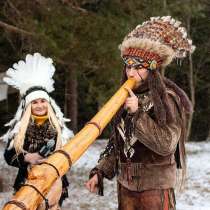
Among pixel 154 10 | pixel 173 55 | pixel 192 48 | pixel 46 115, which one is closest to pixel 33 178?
pixel 173 55

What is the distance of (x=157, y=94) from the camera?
2691mm

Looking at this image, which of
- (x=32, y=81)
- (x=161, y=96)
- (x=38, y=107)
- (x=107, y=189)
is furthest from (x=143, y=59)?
(x=107, y=189)

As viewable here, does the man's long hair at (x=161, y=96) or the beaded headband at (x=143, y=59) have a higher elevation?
the beaded headband at (x=143, y=59)

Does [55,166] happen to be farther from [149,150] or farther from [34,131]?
[34,131]

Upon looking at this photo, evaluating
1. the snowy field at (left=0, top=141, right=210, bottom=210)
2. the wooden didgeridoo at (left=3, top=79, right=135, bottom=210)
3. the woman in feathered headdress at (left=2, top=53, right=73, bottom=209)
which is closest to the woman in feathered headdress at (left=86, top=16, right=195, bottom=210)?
the wooden didgeridoo at (left=3, top=79, right=135, bottom=210)

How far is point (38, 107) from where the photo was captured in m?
3.78

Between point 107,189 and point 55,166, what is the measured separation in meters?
5.78

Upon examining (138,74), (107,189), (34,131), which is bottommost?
(107,189)

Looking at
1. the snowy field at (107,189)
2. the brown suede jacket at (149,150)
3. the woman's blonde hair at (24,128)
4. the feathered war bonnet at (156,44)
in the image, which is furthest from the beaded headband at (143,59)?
the snowy field at (107,189)

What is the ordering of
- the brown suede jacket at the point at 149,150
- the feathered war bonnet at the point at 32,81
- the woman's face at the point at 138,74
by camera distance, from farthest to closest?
the feathered war bonnet at the point at 32,81, the woman's face at the point at 138,74, the brown suede jacket at the point at 149,150

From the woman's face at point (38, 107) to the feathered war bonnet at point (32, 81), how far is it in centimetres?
7

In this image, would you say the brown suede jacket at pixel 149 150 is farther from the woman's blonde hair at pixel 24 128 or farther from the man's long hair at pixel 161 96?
the woman's blonde hair at pixel 24 128

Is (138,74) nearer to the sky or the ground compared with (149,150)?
nearer to the sky

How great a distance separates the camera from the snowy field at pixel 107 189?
6.86m
